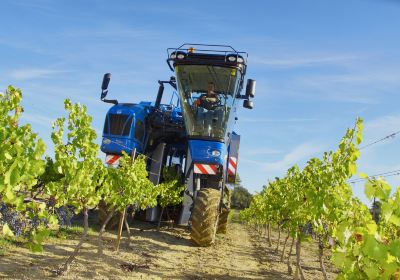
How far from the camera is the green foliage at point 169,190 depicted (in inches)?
413

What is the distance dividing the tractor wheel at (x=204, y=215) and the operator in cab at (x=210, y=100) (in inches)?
72.3

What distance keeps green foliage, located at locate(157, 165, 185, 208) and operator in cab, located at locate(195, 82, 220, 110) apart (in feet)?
7.56

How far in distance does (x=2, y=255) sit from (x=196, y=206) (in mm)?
3621

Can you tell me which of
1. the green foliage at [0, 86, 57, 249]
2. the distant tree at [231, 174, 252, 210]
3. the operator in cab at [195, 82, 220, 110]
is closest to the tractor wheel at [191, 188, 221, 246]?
the operator in cab at [195, 82, 220, 110]

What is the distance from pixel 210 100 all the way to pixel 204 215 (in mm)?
2501

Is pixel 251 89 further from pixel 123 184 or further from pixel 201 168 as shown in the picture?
pixel 123 184

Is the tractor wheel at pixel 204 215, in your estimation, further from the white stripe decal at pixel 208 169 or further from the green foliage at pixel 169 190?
the green foliage at pixel 169 190

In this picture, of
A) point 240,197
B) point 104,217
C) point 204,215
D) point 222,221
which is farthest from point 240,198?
point 204,215

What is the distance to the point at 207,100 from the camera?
9203 mm

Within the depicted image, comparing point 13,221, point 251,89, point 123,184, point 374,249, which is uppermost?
point 251,89

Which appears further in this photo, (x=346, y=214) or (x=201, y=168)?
(x=201, y=168)

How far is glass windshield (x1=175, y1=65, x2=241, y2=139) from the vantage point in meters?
9.12

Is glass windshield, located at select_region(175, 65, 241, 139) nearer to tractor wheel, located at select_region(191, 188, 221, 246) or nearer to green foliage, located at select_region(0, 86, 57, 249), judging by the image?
tractor wheel, located at select_region(191, 188, 221, 246)

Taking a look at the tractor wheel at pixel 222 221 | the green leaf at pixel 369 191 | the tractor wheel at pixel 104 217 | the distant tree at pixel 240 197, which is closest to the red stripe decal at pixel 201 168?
the tractor wheel at pixel 104 217
